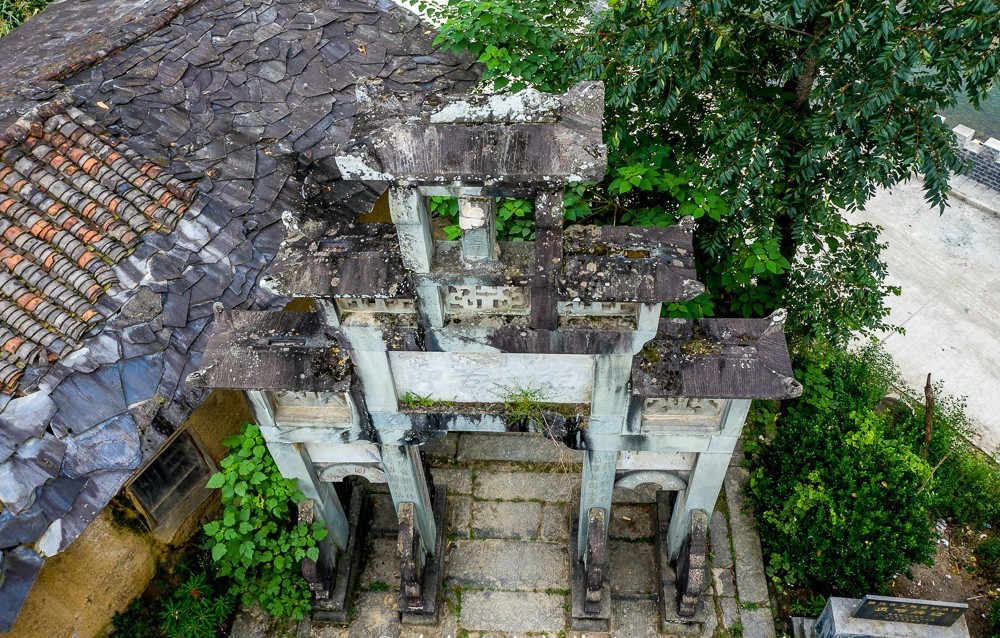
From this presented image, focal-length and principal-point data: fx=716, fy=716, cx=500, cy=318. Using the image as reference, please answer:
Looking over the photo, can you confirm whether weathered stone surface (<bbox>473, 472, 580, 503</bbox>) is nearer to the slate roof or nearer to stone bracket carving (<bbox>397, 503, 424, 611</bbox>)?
stone bracket carving (<bbox>397, 503, 424, 611</bbox>)

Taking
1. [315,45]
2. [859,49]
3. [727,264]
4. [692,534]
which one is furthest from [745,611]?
[315,45]

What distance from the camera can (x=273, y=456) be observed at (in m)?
8.00

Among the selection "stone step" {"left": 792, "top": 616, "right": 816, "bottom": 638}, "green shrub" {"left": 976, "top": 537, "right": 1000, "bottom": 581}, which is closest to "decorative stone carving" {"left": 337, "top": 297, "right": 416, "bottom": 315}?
"stone step" {"left": 792, "top": 616, "right": 816, "bottom": 638}

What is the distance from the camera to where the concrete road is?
12016mm

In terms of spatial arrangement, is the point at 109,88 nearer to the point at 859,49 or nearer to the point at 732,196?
Answer: the point at 732,196

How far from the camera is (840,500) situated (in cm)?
890

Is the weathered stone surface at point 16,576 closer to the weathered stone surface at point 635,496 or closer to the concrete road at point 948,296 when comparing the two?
the weathered stone surface at point 635,496

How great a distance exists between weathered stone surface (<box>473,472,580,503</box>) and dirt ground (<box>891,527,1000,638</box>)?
4.43 metres

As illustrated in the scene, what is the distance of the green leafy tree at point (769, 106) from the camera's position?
6.62 m

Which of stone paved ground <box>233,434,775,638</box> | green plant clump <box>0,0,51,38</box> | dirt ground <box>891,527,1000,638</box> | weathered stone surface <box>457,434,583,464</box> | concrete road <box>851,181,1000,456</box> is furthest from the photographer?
green plant clump <box>0,0,51,38</box>

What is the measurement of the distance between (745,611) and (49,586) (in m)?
8.07

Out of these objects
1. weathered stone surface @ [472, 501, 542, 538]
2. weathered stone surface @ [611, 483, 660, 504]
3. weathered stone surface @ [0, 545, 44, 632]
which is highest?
weathered stone surface @ [0, 545, 44, 632]

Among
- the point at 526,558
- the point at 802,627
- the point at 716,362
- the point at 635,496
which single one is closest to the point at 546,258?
the point at 716,362

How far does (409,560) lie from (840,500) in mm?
5349
